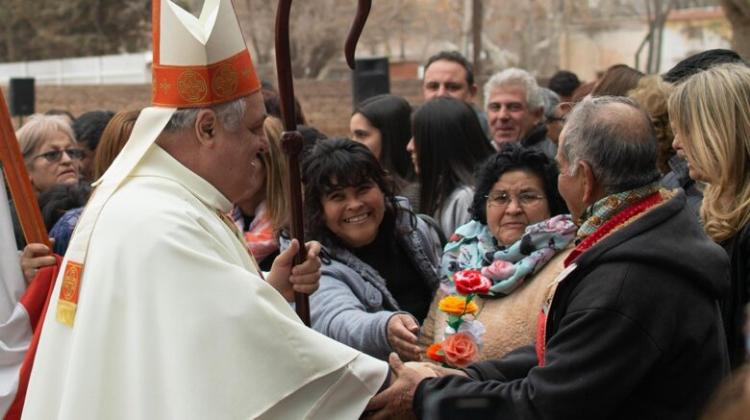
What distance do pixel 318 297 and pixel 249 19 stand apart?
33679 mm

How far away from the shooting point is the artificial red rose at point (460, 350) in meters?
3.83

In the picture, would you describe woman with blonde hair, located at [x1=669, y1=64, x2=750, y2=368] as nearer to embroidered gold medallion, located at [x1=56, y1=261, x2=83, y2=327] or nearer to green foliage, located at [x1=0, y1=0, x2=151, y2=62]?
embroidered gold medallion, located at [x1=56, y1=261, x2=83, y2=327]

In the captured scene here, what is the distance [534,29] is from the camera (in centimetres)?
4500

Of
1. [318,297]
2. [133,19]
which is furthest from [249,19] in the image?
[318,297]

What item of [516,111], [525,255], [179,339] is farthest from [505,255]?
[516,111]

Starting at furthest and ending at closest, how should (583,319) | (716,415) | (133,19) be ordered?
(133,19) < (583,319) < (716,415)

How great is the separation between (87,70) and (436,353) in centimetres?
3449

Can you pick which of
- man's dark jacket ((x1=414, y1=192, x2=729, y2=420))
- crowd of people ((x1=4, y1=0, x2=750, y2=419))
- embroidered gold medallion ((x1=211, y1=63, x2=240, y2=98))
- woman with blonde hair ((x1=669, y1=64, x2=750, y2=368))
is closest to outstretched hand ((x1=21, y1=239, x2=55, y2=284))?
crowd of people ((x1=4, y1=0, x2=750, y2=419))

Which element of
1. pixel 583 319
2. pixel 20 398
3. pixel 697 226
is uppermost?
pixel 697 226

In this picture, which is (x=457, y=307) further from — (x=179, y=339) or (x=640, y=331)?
(x=179, y=339)

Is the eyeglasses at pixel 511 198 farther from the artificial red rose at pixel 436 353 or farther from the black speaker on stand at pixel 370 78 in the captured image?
the black speaker on stand at pixel 370 78

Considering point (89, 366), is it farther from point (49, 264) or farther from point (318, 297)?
point (318, 297)

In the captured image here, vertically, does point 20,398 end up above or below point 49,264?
below

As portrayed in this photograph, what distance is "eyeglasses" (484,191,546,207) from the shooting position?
14.9ft
